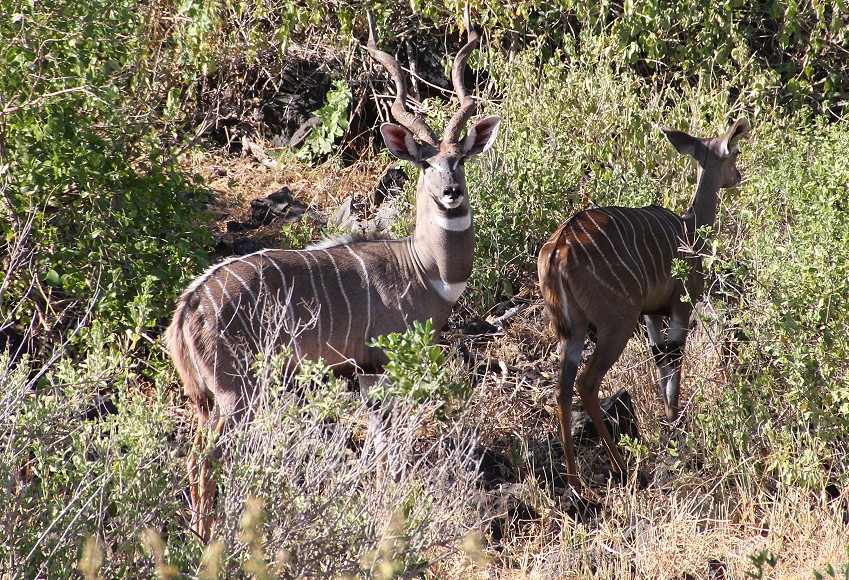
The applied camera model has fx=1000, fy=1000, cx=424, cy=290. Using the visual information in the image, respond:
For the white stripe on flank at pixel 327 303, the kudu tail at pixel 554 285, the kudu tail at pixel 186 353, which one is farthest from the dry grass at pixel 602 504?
the kudu tail at pixel 186 353

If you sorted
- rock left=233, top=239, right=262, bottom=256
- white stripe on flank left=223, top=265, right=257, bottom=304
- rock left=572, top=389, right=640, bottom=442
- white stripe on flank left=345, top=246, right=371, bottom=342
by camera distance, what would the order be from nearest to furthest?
white stripe on flank left=223, top=265, right=257, bottom=304, white stripe on flank left=345, top=246, right=371, bottom=342, rock left=572, top=389, right=640, bottom=442, rock left=233, top=239, right=262, bottom=256

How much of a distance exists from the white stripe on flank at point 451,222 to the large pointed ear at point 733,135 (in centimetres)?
146

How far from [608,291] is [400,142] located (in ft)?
3.50

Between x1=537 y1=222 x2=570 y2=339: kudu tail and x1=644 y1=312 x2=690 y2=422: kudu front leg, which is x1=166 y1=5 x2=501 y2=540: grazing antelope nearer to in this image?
x1=537 y1=222 x2=570 y2=339: kudu tail

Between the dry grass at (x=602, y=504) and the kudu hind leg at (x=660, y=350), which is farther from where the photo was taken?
the kudu hind leg at (x=660, y=350)

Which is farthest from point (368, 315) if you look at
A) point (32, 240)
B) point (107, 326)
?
point (32, 240)

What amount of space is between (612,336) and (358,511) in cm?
161

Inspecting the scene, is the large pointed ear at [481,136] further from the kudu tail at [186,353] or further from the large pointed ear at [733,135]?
the kudu tail at [186,353]

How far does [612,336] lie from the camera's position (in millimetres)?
3949

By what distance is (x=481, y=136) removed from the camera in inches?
171

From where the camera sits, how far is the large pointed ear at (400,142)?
4.09m

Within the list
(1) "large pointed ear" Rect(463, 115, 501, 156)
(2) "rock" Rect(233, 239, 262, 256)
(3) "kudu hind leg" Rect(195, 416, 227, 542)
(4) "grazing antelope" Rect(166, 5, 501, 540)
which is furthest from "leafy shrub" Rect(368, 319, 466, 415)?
(2) "rock" Rect(233, 239, 262, 256)

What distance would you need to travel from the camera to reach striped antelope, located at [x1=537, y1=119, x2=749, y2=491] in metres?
3.92

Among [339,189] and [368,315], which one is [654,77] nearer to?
[339,189]
